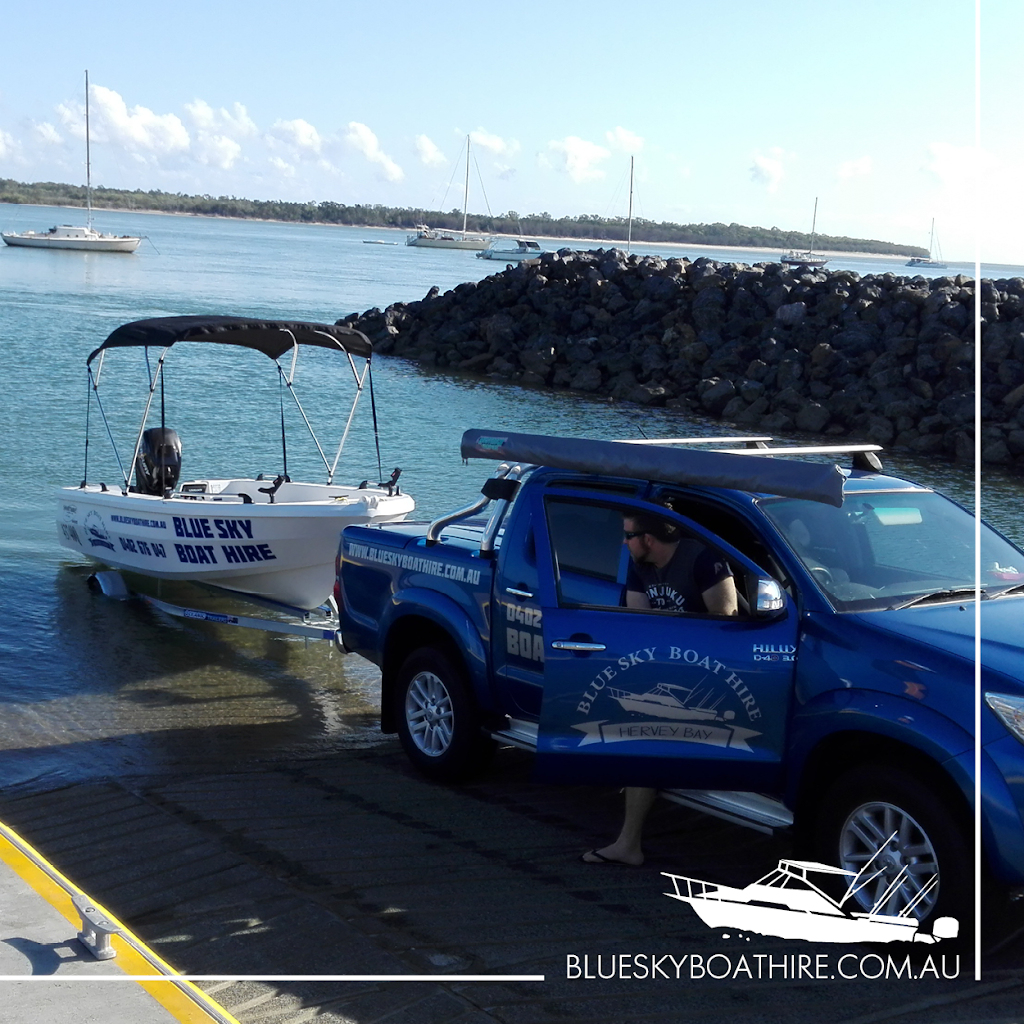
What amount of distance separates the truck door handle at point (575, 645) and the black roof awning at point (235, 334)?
22.4 ft

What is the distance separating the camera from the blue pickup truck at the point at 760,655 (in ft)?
16.5

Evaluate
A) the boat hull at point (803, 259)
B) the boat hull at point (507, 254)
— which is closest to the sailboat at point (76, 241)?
the boat hull at point (507, 254)

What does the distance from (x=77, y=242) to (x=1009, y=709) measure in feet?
358

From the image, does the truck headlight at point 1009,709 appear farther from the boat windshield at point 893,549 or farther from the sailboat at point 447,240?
the sailboat at point 447,240

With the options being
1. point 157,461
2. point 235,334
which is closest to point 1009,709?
point 235,334

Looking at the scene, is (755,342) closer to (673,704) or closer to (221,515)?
(221,515)

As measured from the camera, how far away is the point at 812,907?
18.0 ft

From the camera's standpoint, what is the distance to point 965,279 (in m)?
34.7

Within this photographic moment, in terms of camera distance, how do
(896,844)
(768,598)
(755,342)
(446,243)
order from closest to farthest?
(896,844)
(768,598)
(755,342)
(446,243)

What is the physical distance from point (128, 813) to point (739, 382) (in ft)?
85.1

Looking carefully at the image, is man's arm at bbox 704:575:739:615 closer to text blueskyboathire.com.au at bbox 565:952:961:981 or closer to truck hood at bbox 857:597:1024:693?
truck hood at bbox 857:597:1024:693

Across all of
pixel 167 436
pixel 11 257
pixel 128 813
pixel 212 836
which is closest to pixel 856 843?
pixel 212 836

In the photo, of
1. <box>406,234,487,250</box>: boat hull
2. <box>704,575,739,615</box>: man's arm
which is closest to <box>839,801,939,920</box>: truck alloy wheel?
<box>704,575,739,615</box>: man's arm

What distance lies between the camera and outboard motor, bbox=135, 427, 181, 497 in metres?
13.3
